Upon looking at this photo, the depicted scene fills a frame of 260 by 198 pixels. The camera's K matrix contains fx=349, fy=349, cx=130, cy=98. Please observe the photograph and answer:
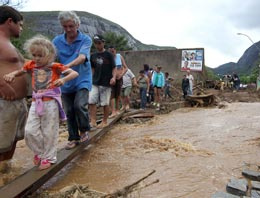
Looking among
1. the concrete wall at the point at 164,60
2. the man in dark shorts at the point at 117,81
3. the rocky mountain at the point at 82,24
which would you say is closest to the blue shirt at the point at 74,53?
the man in dark shorts at the point at 117,81

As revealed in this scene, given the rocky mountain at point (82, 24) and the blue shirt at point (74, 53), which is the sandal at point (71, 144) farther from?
the rocky mountain at point (82, 24)

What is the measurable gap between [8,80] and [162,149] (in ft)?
7.77

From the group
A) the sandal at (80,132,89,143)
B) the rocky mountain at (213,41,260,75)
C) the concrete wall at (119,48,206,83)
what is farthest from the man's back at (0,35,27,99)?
the rocky mountain at (213,41,260,75)

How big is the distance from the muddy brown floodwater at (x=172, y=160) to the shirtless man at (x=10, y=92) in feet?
2.22

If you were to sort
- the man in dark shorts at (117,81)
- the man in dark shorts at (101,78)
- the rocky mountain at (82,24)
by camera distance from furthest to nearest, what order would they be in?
the rocky mountain at (82,24) → the man in dark shorts at (117,81) → the man in dark shorts at (101,78)

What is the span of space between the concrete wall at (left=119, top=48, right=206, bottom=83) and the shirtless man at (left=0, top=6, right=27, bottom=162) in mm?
16876

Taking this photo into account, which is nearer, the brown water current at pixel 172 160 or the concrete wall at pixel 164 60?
the brown water current at pixel 172 160

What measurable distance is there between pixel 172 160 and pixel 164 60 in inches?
655

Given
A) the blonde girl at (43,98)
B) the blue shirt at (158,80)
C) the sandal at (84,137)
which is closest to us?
the blonde girl at (43,98)

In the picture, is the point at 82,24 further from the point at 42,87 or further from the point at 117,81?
the point at 42,87

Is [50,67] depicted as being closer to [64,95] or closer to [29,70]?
[29,70]

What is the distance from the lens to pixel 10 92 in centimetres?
361

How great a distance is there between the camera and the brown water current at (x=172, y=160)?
3309 mm

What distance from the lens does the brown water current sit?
3.31m
